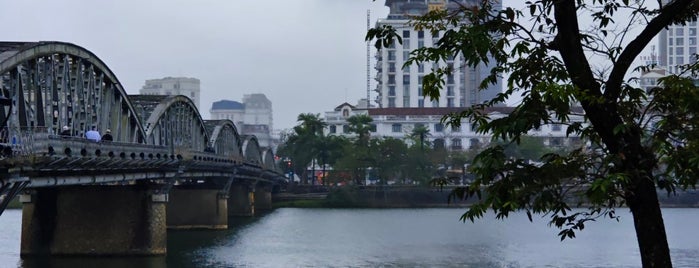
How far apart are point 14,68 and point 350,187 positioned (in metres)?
98.3

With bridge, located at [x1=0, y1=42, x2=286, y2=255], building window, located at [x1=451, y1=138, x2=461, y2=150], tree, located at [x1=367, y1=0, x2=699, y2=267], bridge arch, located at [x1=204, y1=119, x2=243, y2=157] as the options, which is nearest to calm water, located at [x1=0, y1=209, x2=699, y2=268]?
bridge, located at [x1=0, y1=42, x2=286, y2=255]

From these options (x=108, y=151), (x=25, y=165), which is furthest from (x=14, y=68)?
(x=25, y=165)

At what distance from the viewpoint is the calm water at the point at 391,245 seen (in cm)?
6197

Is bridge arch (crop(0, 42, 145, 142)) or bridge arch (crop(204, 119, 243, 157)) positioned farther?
bridge arch (crop(204, 119, 243, 157))

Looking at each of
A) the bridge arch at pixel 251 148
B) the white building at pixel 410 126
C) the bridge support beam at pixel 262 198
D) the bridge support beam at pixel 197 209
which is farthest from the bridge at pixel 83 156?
the white building at pixel 410 126

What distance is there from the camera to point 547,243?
78.6m

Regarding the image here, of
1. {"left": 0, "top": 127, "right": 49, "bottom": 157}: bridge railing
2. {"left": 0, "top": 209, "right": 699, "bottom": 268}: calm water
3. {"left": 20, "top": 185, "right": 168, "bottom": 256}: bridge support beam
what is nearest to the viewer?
{"left": 0, "top": 127, "right": 49, "bottom": 157}: bridge railing

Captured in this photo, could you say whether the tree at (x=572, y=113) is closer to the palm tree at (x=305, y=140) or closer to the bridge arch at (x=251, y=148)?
the bridge arch at (x=251, y=148)

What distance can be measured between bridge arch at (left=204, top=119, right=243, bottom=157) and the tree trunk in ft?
285

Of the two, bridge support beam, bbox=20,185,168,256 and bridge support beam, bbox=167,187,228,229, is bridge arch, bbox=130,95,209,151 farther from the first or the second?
bridge support beam, bbox=20,185,168,256

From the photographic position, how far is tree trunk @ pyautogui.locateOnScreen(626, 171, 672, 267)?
14000 mm

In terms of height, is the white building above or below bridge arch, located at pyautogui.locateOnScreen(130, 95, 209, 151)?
above

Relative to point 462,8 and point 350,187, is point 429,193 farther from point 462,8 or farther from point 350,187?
point 462,8

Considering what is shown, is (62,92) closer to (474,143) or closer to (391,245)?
(391,245)
